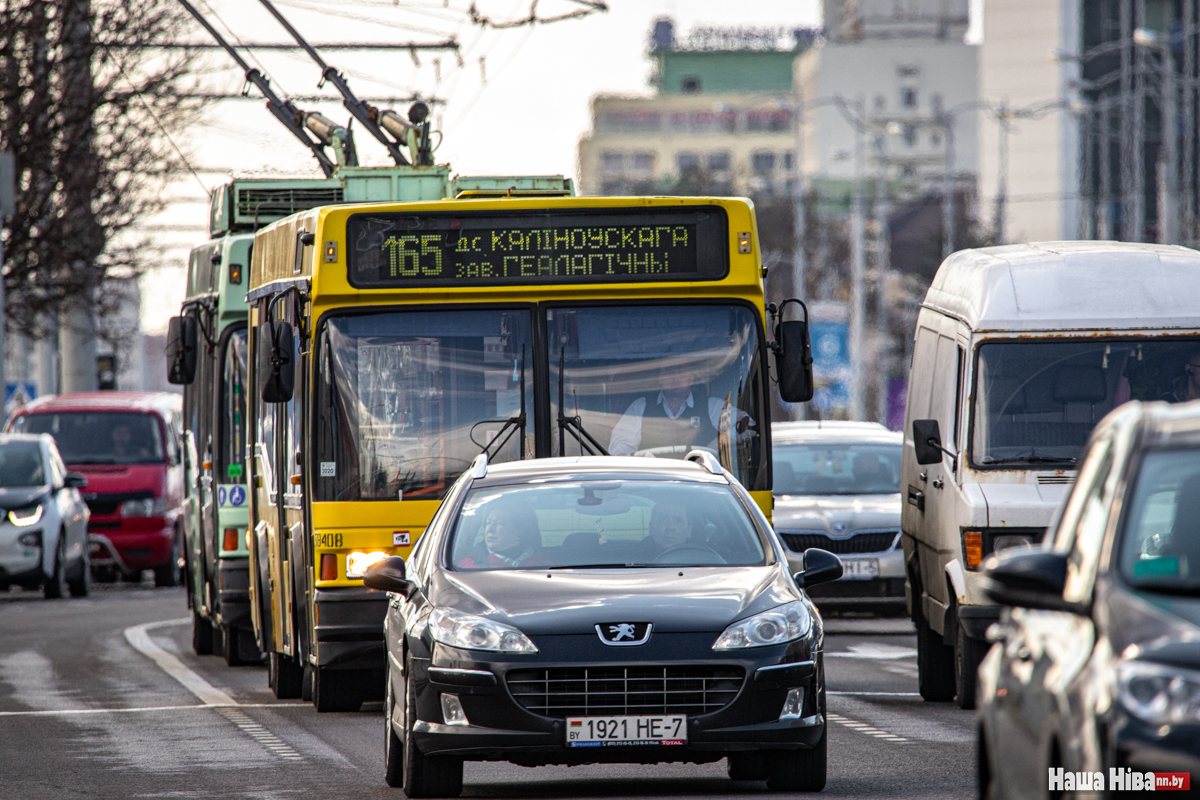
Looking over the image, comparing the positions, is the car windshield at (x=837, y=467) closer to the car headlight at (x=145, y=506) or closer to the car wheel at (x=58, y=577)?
the car wheel at (x=58, y=577)

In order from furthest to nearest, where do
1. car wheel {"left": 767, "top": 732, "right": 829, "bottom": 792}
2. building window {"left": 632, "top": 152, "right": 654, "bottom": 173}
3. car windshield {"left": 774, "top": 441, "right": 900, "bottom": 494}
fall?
building window {"left": 632, "top": 152, "right": 654, "bottom": 173}
car windshield {"left": 774, "top": 441, "right": 900, "bottom": 494}
car wheel {"left": 767, "top": 732, "right": 829, "bottom": 792}

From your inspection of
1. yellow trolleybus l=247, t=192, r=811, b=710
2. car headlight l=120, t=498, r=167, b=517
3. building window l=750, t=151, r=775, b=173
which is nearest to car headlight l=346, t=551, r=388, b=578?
yellow trolleybus l=247, t=192, r=811, b=710

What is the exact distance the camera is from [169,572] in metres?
33.1

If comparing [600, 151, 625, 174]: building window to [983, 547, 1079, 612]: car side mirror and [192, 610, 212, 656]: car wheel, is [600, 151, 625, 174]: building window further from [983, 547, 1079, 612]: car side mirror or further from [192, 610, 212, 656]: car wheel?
[983, 547, 1079, 612]: car side mirror

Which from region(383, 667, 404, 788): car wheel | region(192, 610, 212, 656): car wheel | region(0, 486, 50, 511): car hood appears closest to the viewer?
region(383, 667, 404, 788): car wheel

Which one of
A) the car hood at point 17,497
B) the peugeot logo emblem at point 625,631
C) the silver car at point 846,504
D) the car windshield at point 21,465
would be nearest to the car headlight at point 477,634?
the peugeot logo emblem at point 625,631

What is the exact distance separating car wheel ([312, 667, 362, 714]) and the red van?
1844 cm

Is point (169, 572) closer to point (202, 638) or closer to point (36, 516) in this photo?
point (36, 516)

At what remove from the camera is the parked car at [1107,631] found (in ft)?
17.4

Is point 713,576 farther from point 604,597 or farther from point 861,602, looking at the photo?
point 861,602

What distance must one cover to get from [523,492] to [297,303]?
3.28 meters

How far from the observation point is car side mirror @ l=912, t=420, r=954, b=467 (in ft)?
44.8

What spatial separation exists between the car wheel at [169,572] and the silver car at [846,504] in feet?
39.7

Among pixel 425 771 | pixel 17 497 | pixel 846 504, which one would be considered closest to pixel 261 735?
pixel 425 771
